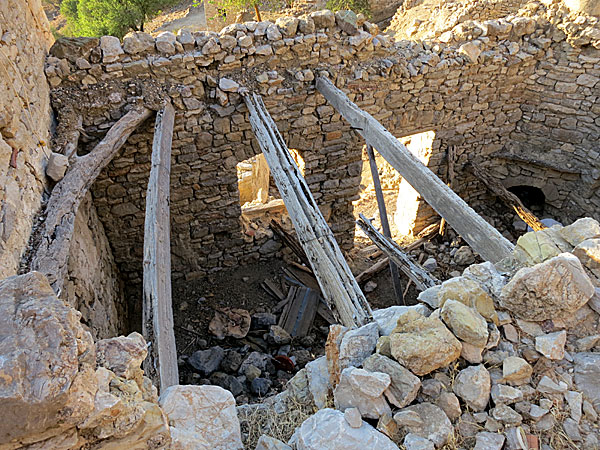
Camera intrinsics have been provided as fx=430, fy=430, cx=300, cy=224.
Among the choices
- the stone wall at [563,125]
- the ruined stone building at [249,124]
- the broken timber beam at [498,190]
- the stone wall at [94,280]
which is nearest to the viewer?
the ruined stone building at [249,124]

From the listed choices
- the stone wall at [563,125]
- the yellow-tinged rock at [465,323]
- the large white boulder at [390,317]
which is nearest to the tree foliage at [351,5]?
the stone wall at [563,125]

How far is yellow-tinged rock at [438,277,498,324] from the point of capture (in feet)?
7.07

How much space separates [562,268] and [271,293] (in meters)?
4.55

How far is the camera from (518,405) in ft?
6.25

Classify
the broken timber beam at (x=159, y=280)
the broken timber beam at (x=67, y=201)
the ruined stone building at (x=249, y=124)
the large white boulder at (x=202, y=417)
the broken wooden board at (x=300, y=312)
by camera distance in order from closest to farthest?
the large white boulder at (x=202, y=417)
the broken timber beam at (x=159, y=280)
the broken timber beam at (x=67, y=201)
the ruined stone building at (x=249, y=124)
the broken wooden board at (x=300, y=312)

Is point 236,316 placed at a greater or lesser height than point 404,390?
lesser

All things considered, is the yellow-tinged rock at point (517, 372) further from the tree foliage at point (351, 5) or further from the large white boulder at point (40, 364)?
the tree foliage at point (351, 5)

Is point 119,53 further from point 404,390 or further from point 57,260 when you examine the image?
point 404,390

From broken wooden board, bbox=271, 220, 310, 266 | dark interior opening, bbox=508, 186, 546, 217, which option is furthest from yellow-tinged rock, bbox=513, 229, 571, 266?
dark interior opening, bbox=508, 186, 546, 217

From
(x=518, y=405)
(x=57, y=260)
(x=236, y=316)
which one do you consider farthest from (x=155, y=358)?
(x=236, y=316)

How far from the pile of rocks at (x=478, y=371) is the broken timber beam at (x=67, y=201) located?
203cm

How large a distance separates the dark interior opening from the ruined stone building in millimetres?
25

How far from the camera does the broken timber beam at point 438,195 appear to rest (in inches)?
116

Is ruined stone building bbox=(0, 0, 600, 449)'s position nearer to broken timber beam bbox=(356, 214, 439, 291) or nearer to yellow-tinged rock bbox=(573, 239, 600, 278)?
yellow-tinged rock bbox=(573, 239, 600, 278)
